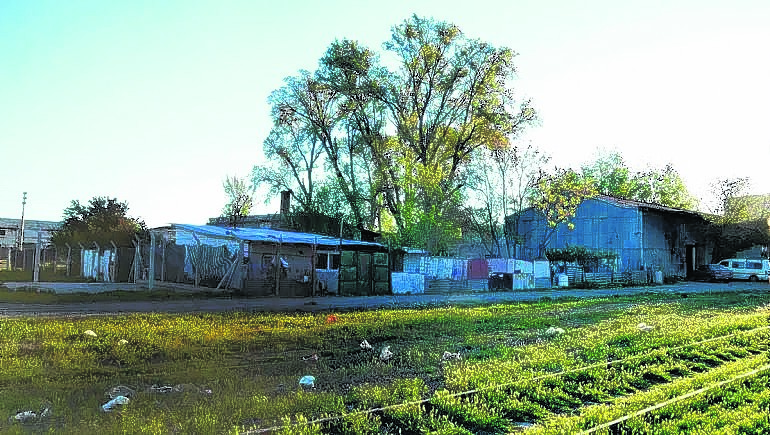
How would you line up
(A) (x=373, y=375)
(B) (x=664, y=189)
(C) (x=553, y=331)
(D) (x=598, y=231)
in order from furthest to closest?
(B) (x=664, y=189), (D) (x=598, y=231), (C) (x=553, y=331), (A) (x=373, y=375)

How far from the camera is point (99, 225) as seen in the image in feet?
146

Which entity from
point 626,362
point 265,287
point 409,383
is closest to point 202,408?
point 409,383

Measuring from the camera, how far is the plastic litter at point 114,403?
264 inches

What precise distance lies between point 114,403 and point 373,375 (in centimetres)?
347

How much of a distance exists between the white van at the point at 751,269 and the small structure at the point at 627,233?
520cm

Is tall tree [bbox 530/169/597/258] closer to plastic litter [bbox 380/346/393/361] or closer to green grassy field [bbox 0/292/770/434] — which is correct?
green grassy field [bbox 0/292/770/434]

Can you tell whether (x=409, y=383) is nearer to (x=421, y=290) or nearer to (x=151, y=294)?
(x=151, y=294)

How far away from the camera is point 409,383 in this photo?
8305mm

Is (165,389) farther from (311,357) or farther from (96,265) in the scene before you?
(96,265)

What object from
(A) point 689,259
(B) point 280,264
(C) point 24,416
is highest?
(A) point 689,259

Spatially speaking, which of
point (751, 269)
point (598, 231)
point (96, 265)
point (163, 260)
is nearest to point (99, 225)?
point (96, 265)

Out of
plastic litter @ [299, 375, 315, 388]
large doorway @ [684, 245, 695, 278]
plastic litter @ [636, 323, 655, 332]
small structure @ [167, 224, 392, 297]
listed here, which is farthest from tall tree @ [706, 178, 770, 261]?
plastic litter @ [299, 375, 315, 388]

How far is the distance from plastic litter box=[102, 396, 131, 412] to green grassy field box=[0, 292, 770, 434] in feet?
0.41

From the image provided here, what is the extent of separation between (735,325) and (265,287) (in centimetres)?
1830
